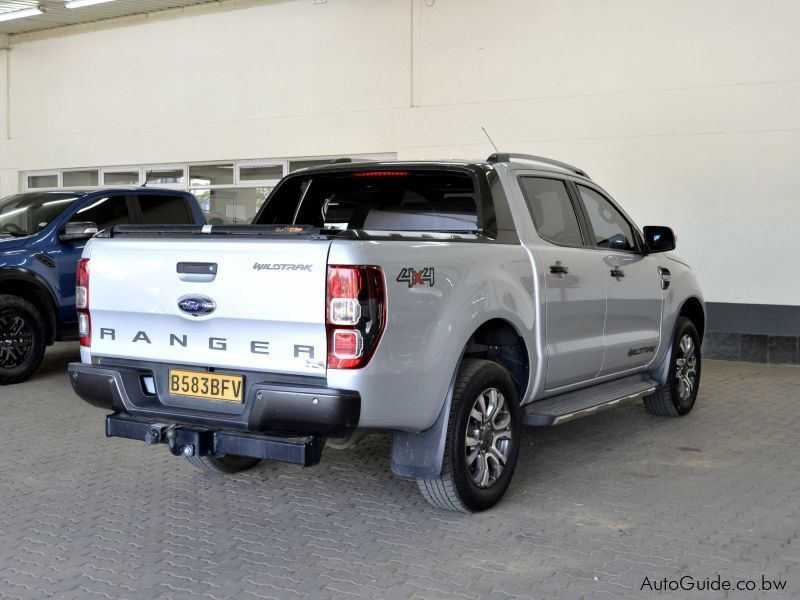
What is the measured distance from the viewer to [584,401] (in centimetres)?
524

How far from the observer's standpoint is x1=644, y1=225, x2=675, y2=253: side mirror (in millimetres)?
6004

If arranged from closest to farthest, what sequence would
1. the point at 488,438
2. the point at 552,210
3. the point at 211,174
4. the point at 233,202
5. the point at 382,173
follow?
the point at 488,438 → the point at 382,173 → the point at 552,210 → the point at 233,202 → the point at 211,174

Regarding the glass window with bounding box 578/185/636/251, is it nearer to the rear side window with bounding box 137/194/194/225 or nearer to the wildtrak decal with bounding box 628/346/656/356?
the wildtrak decal with bounding box 628/346/656/356

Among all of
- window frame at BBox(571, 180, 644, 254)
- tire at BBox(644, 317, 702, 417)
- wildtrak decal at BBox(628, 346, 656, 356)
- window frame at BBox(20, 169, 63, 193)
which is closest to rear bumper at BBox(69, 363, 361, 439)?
window frame at BBox(571, 180, 644, 254)

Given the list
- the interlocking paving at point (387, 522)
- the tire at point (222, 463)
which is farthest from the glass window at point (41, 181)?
the tire at point (222, 463)

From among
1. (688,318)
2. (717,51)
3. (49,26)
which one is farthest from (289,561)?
(49,26)

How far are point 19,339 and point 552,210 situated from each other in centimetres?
536

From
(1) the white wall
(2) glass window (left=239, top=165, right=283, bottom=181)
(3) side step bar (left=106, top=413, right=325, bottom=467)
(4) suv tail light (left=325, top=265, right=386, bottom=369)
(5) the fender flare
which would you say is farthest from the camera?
(2) glass window (left=239, top=165, right=283, bottom=181)

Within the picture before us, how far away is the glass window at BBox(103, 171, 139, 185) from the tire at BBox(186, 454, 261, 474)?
10541mm

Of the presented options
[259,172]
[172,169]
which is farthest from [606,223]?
[172,169]

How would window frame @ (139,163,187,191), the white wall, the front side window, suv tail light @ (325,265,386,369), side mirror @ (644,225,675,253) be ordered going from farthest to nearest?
1. window frame @ (139,163,187,191)
2. the white wall
3. the front side window
4. side mirror @ (644,225,675,253)
5. suv tail light @ (325,265,386,369)

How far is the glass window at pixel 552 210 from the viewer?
5109 mm

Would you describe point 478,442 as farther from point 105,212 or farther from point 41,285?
point 105,212

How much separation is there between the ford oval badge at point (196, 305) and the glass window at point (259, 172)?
366 inches
